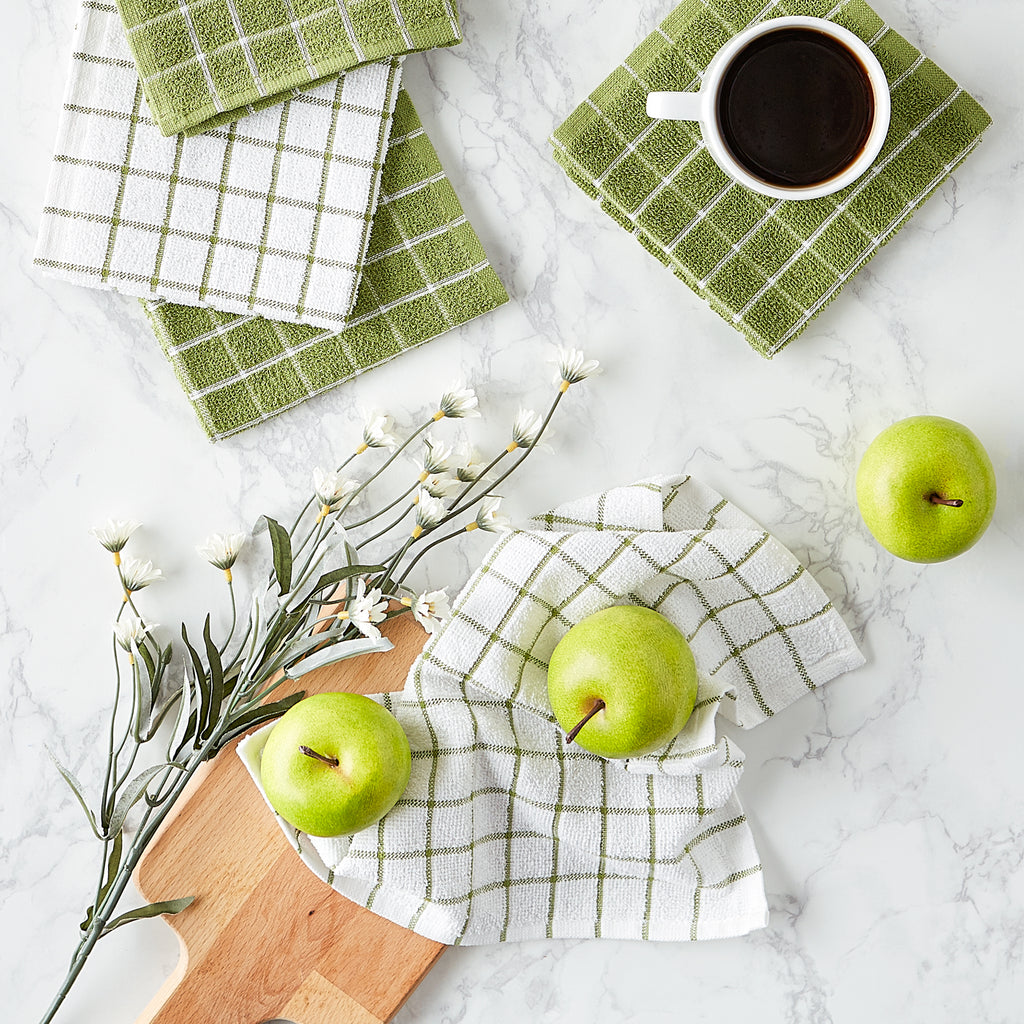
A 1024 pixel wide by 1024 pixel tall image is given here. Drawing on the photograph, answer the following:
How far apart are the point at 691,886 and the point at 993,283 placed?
0.60 metres

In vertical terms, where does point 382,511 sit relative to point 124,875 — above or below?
above

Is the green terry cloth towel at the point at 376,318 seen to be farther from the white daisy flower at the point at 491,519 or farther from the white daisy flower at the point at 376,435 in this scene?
the white daisy flower at the point at 491,519

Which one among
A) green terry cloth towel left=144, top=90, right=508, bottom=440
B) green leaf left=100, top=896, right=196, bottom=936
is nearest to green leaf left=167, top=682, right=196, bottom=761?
green leaf left=100, top=896, right=196, bottom=936

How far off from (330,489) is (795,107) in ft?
1.55

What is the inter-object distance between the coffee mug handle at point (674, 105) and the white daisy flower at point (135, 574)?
558mm

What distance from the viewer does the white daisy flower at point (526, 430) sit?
80 cm

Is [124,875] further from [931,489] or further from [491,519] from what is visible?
[931,489]

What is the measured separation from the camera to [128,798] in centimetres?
Result: 77

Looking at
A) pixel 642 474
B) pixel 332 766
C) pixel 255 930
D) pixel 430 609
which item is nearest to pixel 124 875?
pixel 255 930

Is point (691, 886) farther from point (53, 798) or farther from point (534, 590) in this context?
point (53, 798)

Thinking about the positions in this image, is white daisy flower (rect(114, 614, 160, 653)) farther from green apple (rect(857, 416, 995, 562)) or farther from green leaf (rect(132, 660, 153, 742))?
green apple (rect(857, 416, 995, 562))

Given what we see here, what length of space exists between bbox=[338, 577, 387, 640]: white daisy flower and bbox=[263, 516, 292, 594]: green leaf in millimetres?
56

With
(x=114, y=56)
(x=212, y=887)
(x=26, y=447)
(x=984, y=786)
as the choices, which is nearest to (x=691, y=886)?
(x=984, y=786)

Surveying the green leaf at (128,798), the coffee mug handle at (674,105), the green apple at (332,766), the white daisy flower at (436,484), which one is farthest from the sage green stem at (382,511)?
the coffee mug handle at (674,105)
